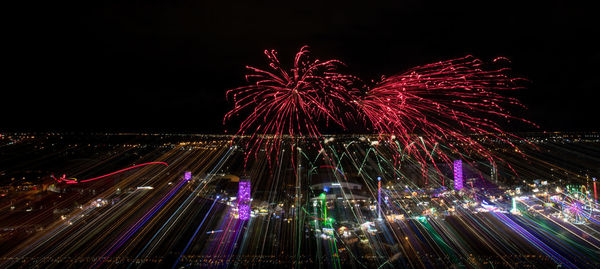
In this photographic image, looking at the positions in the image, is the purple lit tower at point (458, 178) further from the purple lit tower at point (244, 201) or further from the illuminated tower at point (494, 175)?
the purple lit tower at point (244, 201)

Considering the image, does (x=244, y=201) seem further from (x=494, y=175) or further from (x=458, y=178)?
(x=494, y=175)

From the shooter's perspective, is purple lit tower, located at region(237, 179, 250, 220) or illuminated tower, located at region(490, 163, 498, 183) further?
illuminated tower, located at region(490, 163, 498, 183)

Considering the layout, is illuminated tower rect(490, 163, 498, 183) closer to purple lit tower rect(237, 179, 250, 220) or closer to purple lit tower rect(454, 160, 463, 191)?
purple lit tower rect(454, 160, 463, 191)

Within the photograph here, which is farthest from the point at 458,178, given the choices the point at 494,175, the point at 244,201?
the point at 244,201

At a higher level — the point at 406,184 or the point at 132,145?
the point at 132,145

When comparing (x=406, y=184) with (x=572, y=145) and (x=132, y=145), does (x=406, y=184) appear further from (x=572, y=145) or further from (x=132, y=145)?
(x=132, y=145)

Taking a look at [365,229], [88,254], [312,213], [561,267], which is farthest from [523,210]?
[88,254]

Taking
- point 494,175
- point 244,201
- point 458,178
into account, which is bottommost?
point 494,175

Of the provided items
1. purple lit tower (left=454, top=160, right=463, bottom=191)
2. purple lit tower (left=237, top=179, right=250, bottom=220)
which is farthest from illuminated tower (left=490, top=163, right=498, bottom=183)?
purple lit tower (left=237, top=179, right=250, bottom=220)
